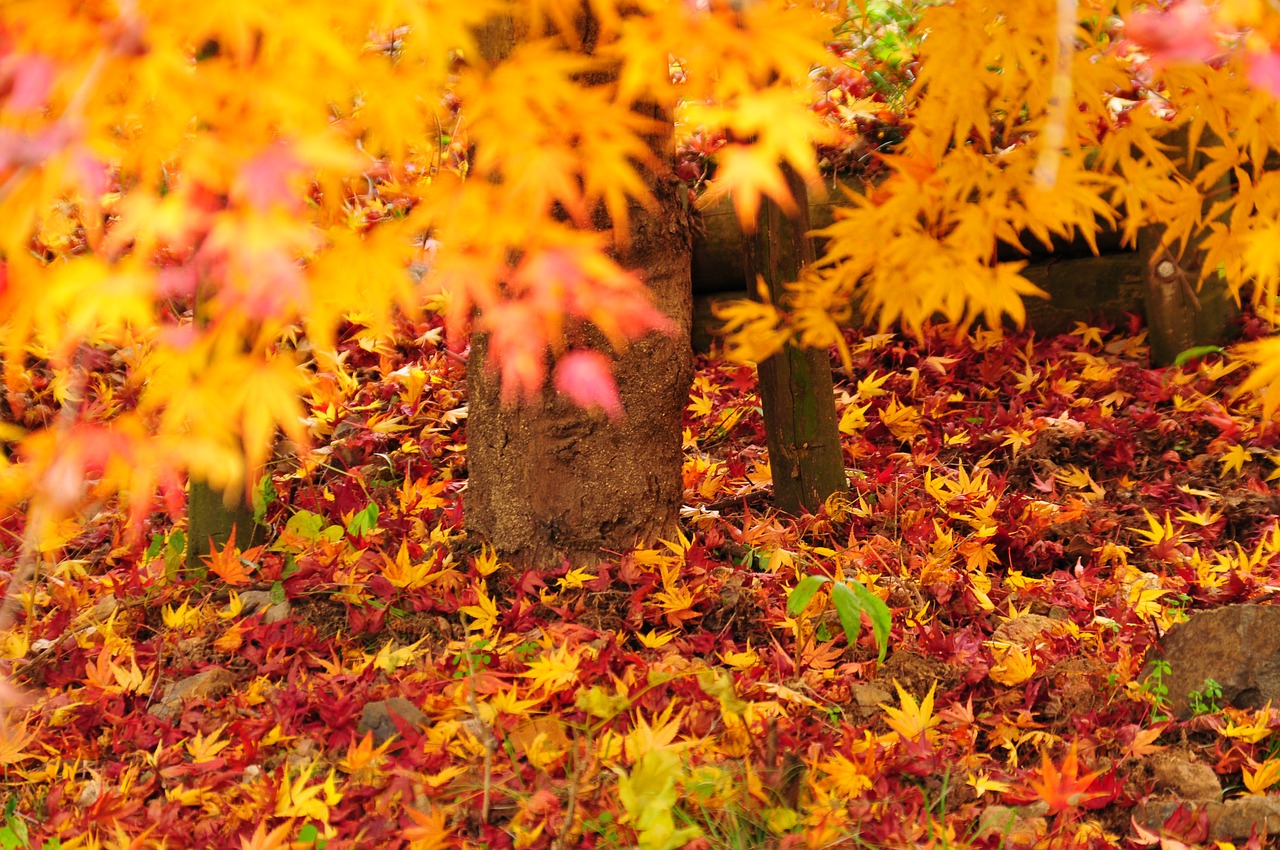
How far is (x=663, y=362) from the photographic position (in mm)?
2863

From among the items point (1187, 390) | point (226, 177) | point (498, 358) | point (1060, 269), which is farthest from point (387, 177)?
point (226, 177)

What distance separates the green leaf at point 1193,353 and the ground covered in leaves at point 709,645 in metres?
0.05

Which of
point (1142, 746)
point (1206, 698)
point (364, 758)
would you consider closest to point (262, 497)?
point (364, 758)

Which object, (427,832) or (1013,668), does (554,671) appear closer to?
(427,832)

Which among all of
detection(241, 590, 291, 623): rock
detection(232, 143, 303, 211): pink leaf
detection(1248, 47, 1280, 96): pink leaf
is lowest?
detection(241, 590, 291, 623): rock

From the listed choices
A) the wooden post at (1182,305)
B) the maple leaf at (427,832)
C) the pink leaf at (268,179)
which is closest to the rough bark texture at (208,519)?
the maple leaf at (427,832)

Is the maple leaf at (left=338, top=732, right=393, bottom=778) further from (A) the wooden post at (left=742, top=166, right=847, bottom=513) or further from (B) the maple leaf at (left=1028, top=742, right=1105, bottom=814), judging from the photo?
(A) the wooden post at (left=742, top=166, right=847, bottom=513)

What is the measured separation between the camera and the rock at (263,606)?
2803 mm

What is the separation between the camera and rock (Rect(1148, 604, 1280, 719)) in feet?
7.20

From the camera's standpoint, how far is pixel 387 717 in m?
2.28

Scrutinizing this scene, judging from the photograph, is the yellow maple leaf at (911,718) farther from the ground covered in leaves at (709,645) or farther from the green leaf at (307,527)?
the green leaf at (307,527)

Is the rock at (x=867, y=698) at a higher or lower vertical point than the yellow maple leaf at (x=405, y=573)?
lower

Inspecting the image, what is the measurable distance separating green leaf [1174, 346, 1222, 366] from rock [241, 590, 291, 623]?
307 centimetres

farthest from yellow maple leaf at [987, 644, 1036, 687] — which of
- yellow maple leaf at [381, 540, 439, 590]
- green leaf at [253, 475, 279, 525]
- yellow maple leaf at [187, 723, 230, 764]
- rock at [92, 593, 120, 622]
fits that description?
rock at [92, 593, 120, 622]
